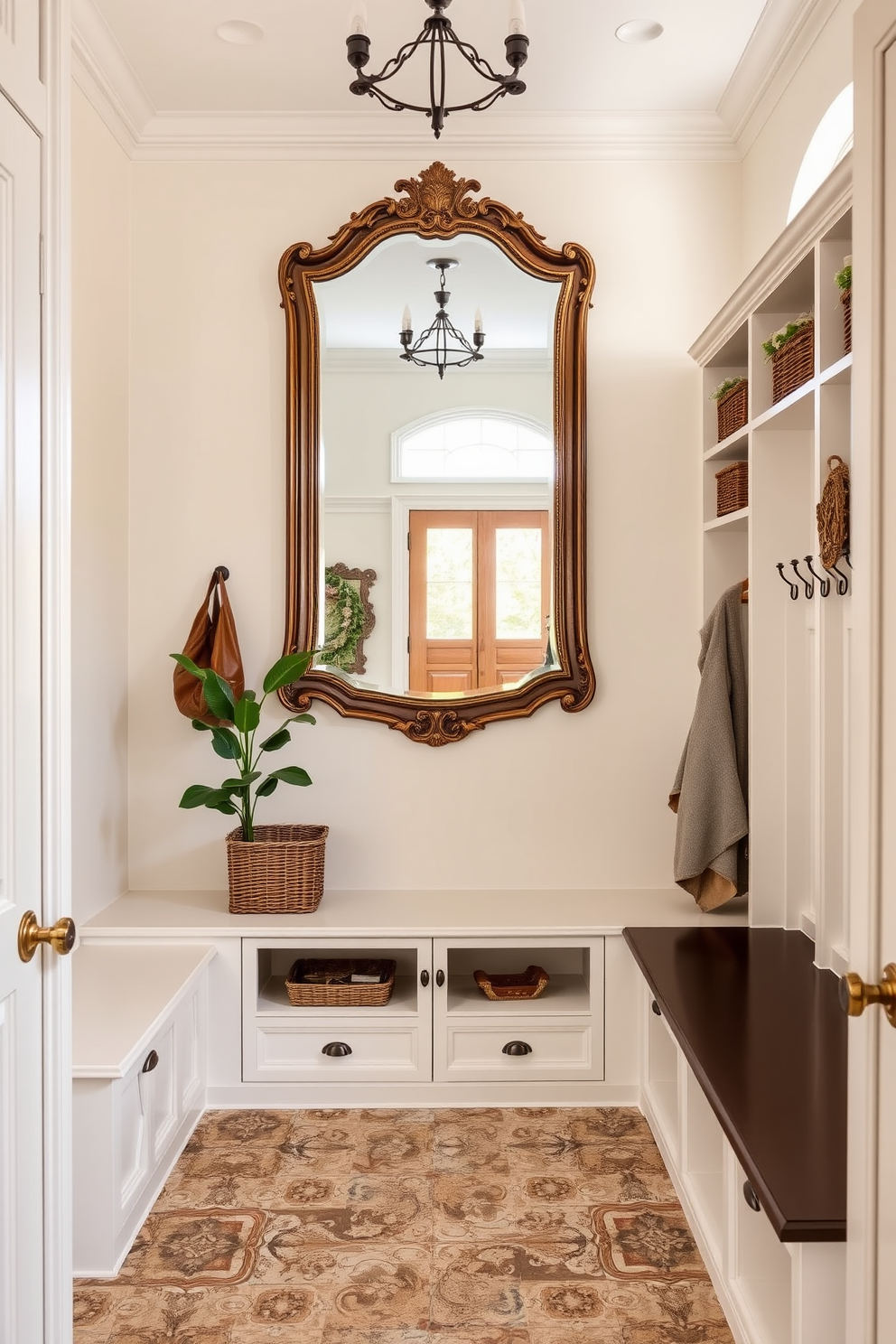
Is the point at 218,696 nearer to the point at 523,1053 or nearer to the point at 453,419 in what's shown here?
the point at 453,419

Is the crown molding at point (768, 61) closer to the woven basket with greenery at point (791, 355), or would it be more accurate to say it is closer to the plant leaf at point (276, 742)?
the woven basket with greenery at point (791, 355)

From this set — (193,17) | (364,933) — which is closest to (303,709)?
(364,933)

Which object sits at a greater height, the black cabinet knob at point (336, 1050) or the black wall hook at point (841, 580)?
the black wall hook at point (841, 580)

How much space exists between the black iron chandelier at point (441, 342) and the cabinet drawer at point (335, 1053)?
78.0 inches

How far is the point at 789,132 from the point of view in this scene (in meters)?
2.88

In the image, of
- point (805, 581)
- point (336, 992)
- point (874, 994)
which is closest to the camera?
point (874, 994)

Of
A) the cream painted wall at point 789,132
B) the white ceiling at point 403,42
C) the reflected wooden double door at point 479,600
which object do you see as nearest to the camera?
the cream painted wall at point 789,132

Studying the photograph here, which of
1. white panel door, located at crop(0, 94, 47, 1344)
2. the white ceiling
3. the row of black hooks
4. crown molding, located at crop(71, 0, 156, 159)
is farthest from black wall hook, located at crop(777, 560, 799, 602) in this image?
crown molding, located at crop(71, 0, 156, 159)

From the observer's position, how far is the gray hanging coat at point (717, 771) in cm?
296

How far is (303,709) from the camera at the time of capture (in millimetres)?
3354

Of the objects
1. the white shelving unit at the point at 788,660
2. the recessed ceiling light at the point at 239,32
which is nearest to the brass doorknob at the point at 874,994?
the white shelving unit at the point at 788,660

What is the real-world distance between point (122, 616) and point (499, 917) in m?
1.51

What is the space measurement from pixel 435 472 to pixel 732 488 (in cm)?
90

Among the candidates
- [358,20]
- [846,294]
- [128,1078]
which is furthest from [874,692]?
[128,1078]
